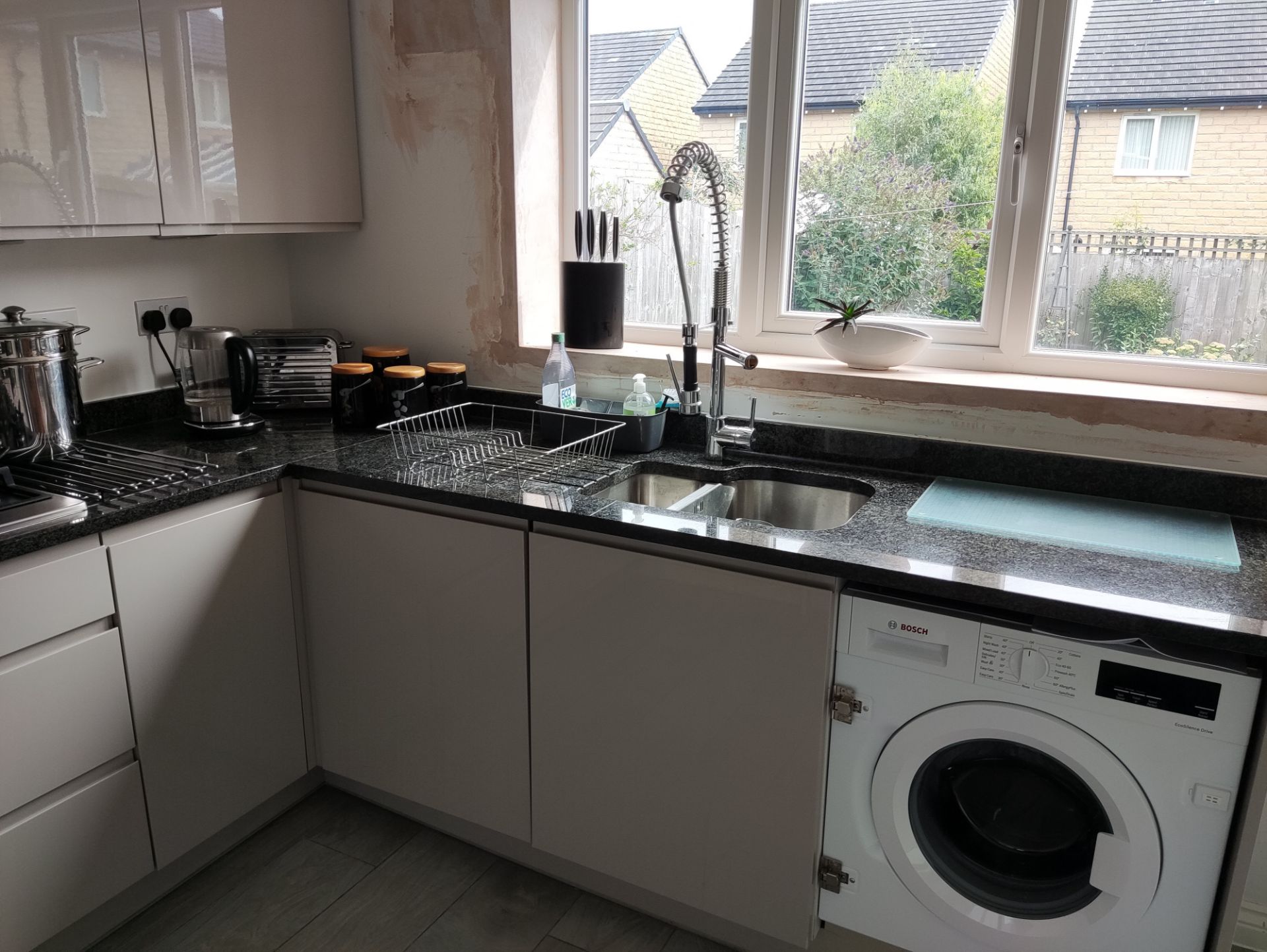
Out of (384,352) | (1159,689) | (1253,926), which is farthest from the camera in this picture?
(384,352)

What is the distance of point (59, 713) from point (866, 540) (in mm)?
1361

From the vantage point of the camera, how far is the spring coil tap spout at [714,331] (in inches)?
77.1

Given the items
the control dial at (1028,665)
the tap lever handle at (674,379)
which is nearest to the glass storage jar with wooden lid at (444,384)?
the tap lever handle at (674,379)

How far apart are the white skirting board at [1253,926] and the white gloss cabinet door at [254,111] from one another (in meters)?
2.27

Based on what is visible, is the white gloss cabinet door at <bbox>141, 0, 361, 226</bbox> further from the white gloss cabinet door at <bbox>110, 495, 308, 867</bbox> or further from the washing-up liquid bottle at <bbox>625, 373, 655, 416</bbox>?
the washing-up liquid bottle at <bbox>625, 373, 655, 416</bbox>

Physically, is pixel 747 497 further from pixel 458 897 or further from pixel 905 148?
pixel 458 897

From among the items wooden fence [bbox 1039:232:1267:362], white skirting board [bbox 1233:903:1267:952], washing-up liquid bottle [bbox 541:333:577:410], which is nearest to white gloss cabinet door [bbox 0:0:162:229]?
washing-up liquid bottle [bbox 541:333:577:410]

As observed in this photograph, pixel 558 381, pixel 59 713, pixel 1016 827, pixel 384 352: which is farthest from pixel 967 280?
pixel 59 713

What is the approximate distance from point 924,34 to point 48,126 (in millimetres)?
1714

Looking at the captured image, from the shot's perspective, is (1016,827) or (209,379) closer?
(1016,827)

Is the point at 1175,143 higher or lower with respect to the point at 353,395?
higher

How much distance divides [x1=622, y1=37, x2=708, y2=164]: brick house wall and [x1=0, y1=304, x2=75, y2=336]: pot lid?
4.41ft

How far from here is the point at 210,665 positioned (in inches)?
73.0

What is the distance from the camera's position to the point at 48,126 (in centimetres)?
174
